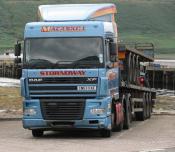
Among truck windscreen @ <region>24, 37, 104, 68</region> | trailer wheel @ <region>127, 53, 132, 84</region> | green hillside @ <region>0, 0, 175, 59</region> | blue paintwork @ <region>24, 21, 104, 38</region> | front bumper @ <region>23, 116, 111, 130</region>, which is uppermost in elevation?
blue paintwork @ <region>24, 21, 104, 38</region>

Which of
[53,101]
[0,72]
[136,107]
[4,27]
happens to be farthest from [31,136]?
[4,27]

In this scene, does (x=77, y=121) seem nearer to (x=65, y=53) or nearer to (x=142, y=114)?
(x=65, y=53)

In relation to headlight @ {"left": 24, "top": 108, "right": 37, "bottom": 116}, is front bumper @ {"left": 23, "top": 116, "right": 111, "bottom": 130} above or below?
below

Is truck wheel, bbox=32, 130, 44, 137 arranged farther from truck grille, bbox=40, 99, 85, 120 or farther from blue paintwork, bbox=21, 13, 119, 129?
truck grille, bbox=40, 99, 85, 120

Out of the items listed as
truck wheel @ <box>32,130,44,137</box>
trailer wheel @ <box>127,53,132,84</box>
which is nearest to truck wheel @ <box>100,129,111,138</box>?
truck wheel @ <box>32,130,44,137</box>

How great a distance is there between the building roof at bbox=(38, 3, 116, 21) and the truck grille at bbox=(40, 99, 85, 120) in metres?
2.51

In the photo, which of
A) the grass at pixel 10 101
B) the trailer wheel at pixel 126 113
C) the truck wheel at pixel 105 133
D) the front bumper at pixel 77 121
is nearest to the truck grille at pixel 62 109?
the front bumper at pixel 77 121

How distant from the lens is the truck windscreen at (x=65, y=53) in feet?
65.4

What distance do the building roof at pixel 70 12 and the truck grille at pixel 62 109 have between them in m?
2.51

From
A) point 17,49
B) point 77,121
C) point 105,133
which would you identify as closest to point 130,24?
point 105,133

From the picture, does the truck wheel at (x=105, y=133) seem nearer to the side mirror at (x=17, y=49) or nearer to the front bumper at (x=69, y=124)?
the front bumper at (x=69, y=124)

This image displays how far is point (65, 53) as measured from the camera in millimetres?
19938

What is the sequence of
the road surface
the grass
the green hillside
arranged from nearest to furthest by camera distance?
the road surface, the grass, the green hillside

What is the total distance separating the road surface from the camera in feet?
57.8
